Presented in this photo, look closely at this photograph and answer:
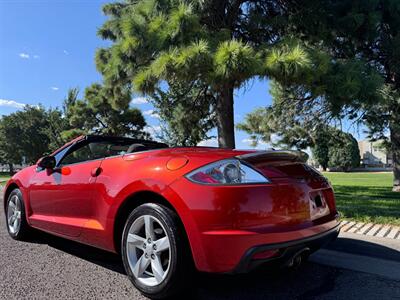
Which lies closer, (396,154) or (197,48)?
(197,48)

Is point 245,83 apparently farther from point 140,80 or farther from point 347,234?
point 347,234

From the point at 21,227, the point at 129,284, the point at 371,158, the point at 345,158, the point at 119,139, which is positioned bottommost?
the point at 371,158

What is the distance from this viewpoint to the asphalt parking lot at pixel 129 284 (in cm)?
322

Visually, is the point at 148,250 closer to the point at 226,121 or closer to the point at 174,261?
the point at 174,261

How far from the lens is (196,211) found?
9.37 feet

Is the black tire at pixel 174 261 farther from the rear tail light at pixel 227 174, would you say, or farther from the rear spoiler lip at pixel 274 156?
the rear spoiler lip at pixel 274 156

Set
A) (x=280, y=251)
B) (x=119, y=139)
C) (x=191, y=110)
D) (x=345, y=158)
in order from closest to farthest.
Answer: (x=280, y=251) < (x=119, y=139) < (x=191, y=110) < (x=345, y=158)

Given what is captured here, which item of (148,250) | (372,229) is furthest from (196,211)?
(372,229)

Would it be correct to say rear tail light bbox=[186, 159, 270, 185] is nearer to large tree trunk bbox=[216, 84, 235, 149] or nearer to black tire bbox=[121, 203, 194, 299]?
black tire bbox=[121, 203, 194, 299]

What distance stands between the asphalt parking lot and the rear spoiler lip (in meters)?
0.98

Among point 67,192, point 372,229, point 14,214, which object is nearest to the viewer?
point 67,192

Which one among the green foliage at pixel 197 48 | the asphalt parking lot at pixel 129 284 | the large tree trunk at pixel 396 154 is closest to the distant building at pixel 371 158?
the large tree trunk at pixel 396 154

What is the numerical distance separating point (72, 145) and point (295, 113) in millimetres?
11204

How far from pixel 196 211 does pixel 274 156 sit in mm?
890
